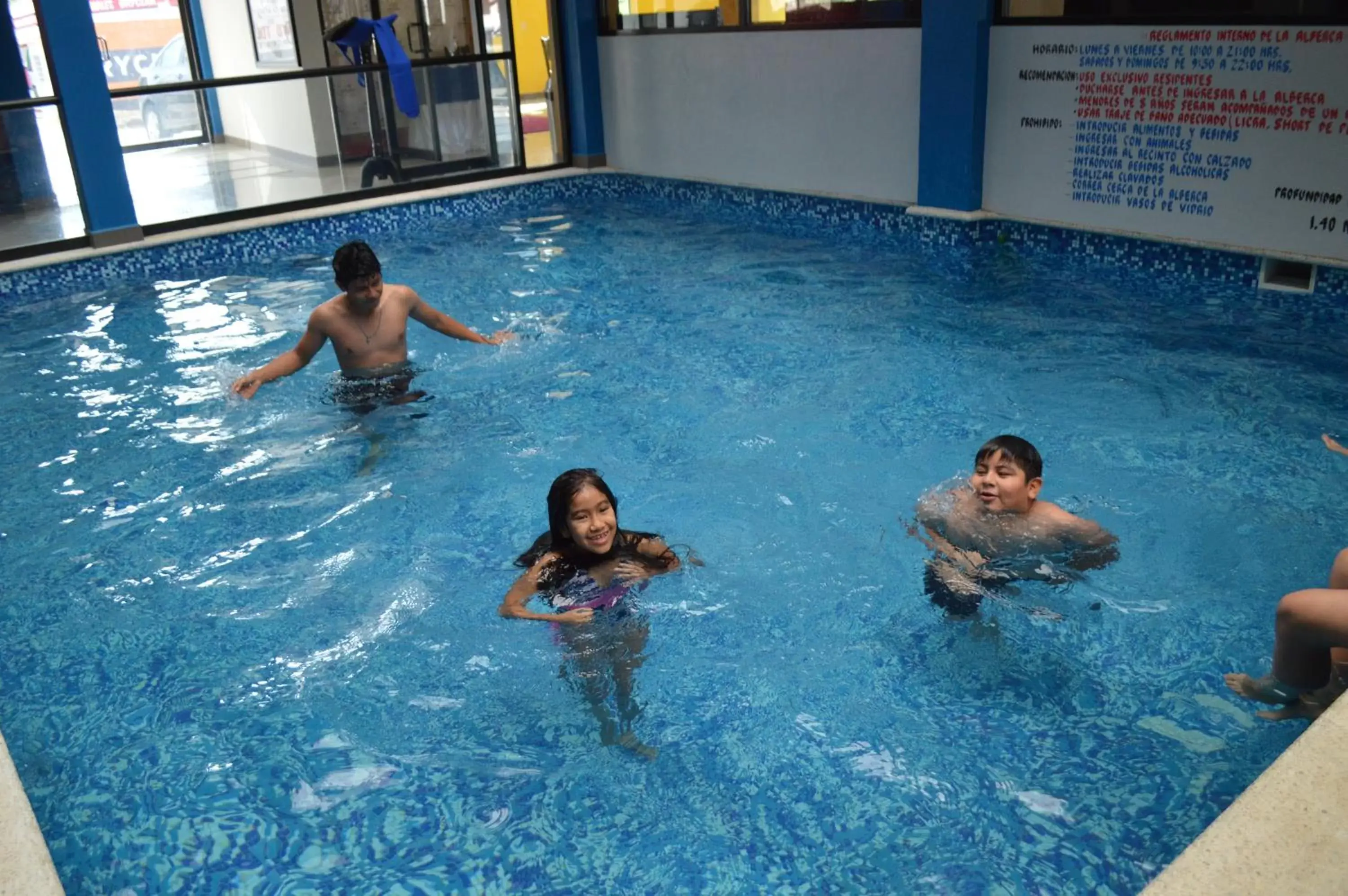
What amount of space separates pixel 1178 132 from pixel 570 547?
6.21 meters

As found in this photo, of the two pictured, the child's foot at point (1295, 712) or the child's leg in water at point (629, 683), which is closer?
the child's foot at point (1295, 712)

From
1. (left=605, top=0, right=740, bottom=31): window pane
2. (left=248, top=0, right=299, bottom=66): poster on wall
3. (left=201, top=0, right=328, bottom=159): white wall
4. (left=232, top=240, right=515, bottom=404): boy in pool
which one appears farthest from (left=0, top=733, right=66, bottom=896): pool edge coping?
(left=248, top=0, right=299, bottom=66): poster on wall

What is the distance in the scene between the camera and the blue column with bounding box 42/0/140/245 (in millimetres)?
9719

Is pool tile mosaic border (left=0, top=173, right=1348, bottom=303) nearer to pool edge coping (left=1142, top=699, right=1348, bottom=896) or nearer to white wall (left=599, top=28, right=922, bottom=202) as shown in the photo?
white wall (left=599, top=28, right=922, bottom=202)

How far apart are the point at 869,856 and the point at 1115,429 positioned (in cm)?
336

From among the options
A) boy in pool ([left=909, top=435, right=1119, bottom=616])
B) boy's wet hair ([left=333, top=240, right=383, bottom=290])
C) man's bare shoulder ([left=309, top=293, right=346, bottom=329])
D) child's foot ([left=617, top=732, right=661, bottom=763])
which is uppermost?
boy's wet hair ([left=333, top=240, right=383, bottom=290])

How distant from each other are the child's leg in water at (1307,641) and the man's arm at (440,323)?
4300 mm

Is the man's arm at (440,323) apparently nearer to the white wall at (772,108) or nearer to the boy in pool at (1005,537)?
the boy in pool at (1005,537)

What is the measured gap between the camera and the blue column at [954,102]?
9.00 metres

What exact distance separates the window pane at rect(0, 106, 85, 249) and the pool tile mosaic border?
20.5 inches

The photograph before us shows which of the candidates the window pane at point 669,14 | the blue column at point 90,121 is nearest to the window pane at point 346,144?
the blue column at point 90,121

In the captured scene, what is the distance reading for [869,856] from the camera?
10.2 ft

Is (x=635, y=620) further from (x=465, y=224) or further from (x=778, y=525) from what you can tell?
(x=465, y=224)

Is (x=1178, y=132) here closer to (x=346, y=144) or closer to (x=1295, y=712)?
(x=1295, y=712)
